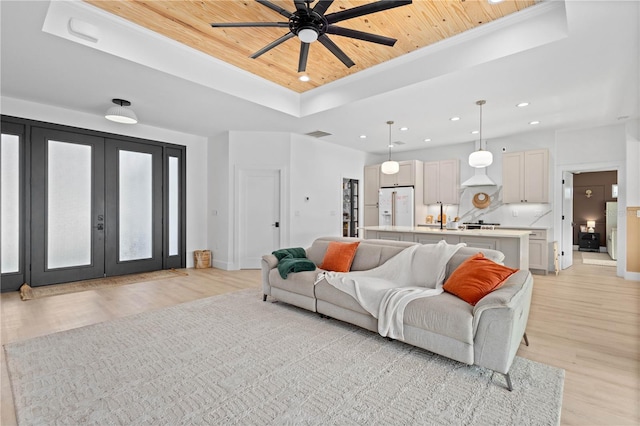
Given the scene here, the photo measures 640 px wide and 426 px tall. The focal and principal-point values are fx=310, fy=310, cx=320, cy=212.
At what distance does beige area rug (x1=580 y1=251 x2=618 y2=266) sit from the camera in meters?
6.91

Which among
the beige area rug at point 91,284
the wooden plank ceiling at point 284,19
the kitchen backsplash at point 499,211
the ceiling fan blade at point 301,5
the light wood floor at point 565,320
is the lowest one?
the light wood floor at point 565,320

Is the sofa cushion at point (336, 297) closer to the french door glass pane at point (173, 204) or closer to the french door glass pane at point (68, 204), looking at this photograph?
the french door glass pane at point (173, 204)

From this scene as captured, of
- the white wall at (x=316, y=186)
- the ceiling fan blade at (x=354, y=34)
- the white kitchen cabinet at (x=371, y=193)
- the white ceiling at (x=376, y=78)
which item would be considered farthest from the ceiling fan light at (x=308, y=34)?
the white kitchen cabinet at (x=371, y=193)

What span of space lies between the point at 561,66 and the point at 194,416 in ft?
15.1

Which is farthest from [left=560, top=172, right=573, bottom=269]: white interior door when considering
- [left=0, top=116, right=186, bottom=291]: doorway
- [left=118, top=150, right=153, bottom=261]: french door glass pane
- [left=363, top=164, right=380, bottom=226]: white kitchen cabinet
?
[left=118, top=150, right=153, bottom=261]: french door glass pane

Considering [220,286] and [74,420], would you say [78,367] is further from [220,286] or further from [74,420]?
[220,286]

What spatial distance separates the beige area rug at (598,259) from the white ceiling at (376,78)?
327cm

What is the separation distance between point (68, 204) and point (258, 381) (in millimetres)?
4745

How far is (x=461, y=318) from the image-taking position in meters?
2.19

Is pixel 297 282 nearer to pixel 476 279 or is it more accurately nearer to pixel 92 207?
pixel 476 279

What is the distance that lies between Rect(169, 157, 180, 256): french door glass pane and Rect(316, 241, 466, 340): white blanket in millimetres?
4118

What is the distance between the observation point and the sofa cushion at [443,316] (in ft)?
7.15

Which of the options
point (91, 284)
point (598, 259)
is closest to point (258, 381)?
point (91, 284)

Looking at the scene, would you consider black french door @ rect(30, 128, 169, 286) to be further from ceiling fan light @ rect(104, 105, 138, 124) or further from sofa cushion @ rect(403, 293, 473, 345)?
sofa cushion @ rect(403, 293, 473, 345)
